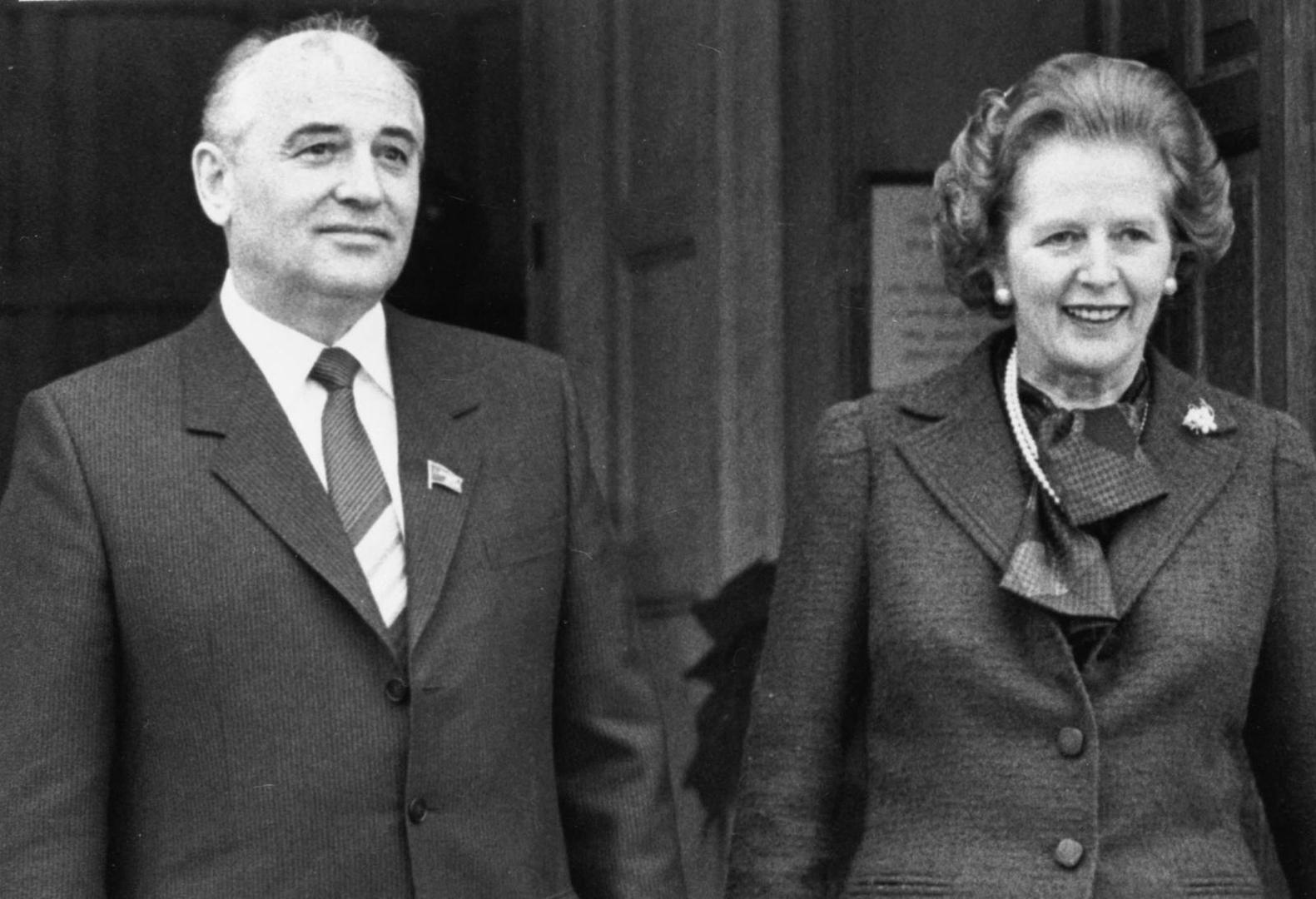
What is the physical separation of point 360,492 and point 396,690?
284 millimetres

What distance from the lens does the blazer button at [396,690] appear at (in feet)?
10.9

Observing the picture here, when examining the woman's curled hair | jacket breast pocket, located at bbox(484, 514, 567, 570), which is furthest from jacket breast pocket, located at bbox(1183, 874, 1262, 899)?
jacket breast pocket, located at bbox(484, 514, 567, 570)

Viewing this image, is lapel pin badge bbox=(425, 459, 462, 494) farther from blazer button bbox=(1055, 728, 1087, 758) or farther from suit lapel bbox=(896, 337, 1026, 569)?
blazer button bbox=(1055, 728, 1087, 758)

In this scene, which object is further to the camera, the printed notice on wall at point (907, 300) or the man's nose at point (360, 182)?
the printed notice on wall at point (907, 300)

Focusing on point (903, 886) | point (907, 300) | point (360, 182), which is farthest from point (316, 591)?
point (907, 300)

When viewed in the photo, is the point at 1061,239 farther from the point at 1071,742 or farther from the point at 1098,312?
the point at 1071,742

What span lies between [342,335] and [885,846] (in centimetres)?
103

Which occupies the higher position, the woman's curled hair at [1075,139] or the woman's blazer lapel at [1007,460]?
the woman's curled hair at [1075,139]

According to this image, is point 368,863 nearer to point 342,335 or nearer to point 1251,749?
point 342,335

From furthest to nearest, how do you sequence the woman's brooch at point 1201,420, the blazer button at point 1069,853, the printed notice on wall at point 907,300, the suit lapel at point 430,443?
1. the printed notice on wall at point 907,300
2. the woman's brooch at point 1201,420
3. the suit lapel at point 430,443
4. the blazer button at point 1069,853

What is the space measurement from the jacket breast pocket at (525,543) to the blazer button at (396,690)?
220 mm

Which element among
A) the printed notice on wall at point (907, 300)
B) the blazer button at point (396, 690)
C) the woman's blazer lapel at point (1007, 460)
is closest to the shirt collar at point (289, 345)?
the blazer button at point (396, 690)

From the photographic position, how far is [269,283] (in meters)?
3.50

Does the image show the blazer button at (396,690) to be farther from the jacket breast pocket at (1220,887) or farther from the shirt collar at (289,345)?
the jacket breast pocket at (1220,887)
